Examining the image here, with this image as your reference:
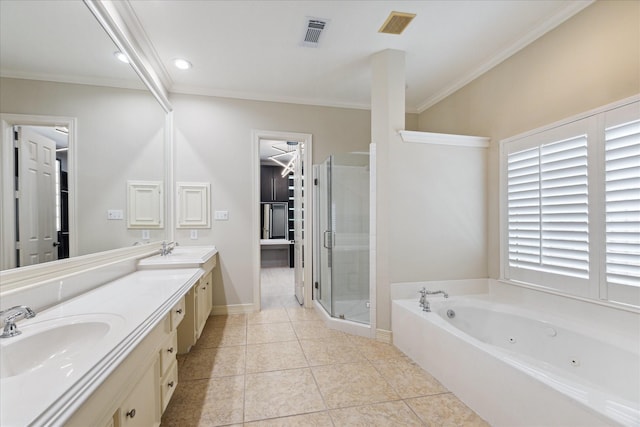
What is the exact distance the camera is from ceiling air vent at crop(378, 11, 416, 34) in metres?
2.16

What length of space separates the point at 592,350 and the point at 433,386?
1.04 m

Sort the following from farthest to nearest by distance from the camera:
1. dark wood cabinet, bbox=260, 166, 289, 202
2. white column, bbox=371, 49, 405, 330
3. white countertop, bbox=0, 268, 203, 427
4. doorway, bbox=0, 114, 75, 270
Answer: dark wood cabinet, bbox=260, 166, 289, 202 < white column, bbox=371, 49, 405, 330 < doorway, bbox=0, 114, 75, 270 < white countertop, bbox=0, 268, 203, 427

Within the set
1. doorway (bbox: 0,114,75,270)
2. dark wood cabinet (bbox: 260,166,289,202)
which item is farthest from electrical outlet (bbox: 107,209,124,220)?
dark wood cabinet (bbox: 260,166,289,202)

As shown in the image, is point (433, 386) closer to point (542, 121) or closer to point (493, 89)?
point (542, 121)

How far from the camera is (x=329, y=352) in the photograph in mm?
2488

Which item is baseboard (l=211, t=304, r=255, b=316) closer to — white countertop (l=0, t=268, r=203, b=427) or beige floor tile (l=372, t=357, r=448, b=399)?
white countertop (l=0, t=268, r=203, b=427)

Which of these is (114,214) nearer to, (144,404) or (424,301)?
(144,404)

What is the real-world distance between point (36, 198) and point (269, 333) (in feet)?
7.30

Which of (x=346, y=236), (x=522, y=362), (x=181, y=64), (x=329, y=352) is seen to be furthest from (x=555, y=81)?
(x=181, y=64)

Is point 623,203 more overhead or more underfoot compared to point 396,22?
more underfoot

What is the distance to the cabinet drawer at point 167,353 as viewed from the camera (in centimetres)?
148

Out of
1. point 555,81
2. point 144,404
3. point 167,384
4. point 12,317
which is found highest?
point 555,81

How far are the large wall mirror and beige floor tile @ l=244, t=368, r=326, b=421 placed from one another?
1.42 meters

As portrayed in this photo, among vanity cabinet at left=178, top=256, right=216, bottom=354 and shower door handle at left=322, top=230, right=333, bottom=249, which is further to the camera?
shower door handle at left=322, top=230, right=333, bottom=249
